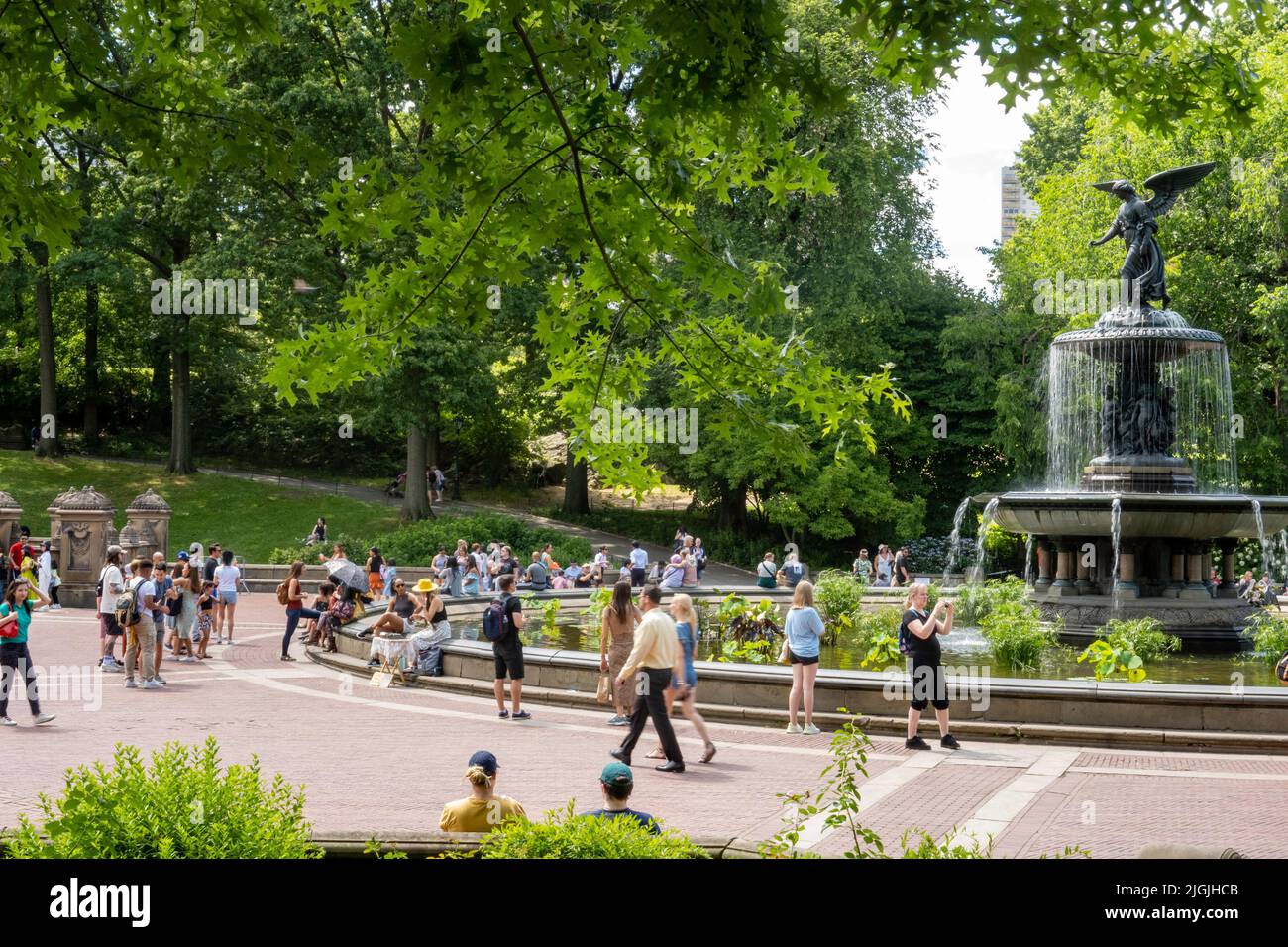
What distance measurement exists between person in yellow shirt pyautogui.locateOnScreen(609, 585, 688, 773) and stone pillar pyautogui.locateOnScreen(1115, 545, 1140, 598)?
1013 cm

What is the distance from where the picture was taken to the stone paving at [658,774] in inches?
375

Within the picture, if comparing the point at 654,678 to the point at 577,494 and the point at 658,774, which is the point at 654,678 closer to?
the point at 658,774

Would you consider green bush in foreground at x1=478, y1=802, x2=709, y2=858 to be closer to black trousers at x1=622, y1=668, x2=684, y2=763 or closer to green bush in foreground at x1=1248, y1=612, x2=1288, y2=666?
black trousers at x1=622, y1=668, x2=684, y2=763

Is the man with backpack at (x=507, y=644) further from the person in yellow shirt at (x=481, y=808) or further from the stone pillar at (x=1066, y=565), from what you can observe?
the stone pillar at (x=1066, y=565)

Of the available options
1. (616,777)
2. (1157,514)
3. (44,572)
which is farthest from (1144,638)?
(44,572)

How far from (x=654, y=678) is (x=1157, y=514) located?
10310 mm

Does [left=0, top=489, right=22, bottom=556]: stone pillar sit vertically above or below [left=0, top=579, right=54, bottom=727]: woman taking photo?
above

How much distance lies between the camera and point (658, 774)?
1173 centimetres

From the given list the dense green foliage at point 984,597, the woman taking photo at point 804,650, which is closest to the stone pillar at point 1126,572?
the dense green foliage at point 984,597

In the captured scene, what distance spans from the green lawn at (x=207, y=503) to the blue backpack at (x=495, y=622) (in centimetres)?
2790

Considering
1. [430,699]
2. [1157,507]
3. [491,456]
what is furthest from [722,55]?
[491,456]

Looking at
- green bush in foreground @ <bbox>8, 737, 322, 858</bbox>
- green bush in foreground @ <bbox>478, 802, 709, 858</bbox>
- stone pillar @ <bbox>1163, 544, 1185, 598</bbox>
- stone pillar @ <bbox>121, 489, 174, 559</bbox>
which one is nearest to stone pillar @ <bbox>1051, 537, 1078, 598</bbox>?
stone pillar @ <bbox>1163, 544, 1185, 598</bbox>

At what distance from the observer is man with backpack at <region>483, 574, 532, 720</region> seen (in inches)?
581

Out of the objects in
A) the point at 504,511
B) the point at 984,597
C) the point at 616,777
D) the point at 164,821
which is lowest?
the point at 984,597
